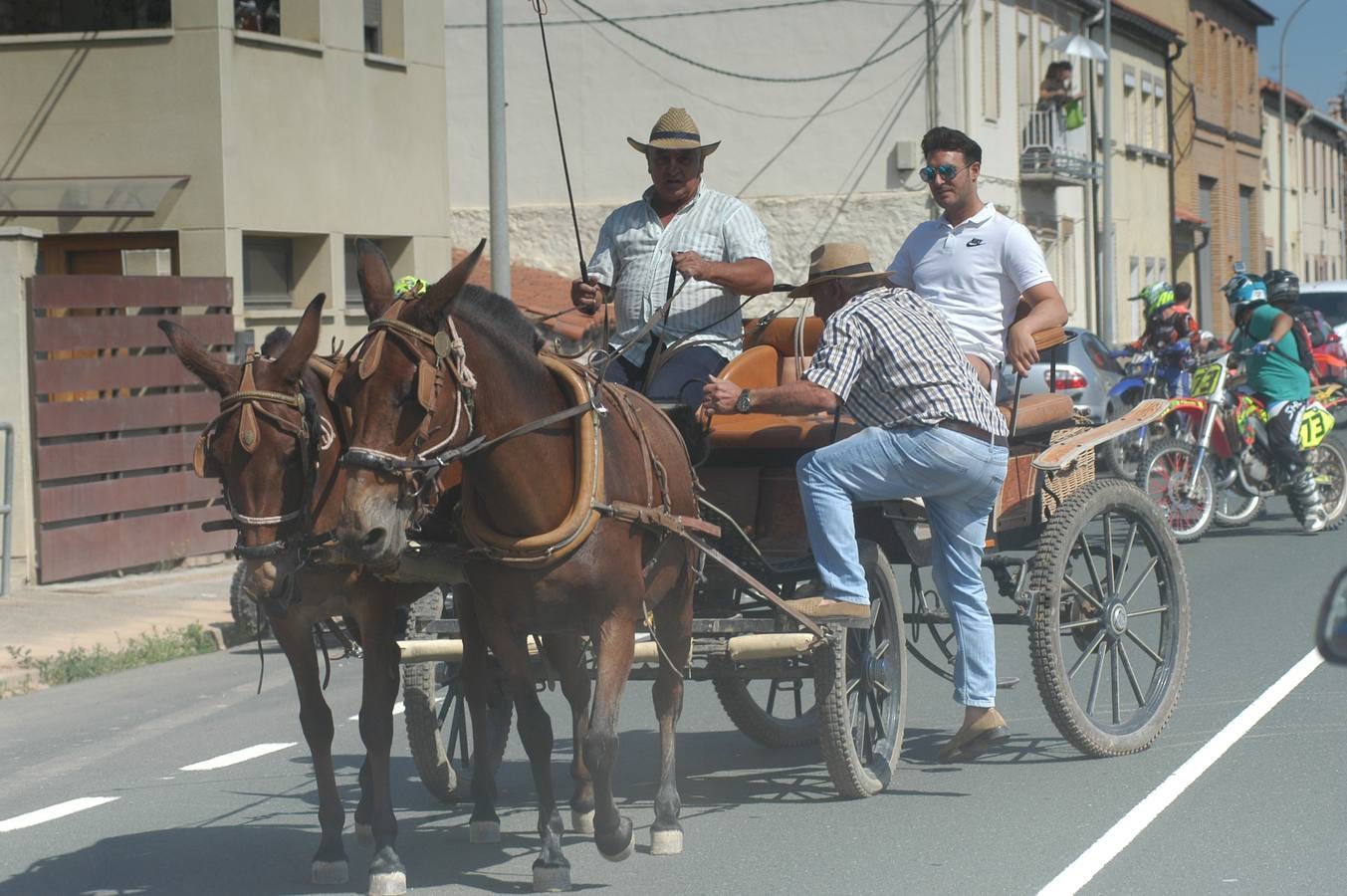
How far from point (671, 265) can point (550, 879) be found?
2.60 m

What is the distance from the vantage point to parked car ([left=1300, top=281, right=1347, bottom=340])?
3097 centimetres

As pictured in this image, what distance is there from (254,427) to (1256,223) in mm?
61816

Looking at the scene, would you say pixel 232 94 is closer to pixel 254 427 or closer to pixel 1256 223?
pixel 254 427

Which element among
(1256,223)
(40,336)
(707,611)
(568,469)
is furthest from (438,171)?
(1256,223)

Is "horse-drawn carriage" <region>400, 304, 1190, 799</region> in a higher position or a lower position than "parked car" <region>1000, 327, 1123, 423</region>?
lower

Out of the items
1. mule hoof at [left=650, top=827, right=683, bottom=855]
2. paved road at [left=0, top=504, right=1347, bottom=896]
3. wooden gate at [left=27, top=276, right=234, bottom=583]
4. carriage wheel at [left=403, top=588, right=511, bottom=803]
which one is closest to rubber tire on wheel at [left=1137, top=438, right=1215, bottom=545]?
paved road at [left=0, top=504, right=1347, bottom=896]

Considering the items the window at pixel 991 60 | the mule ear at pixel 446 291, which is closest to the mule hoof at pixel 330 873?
the mule ear at pixel 446 291

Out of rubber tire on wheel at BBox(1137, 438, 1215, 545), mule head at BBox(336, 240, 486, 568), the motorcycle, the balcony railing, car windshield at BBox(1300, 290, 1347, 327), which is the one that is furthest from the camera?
the balcony railing

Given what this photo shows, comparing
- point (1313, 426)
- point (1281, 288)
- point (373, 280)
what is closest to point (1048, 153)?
point (1281, 288)

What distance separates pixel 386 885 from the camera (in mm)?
5648

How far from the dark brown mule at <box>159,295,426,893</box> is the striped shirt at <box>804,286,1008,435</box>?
5.91 ft

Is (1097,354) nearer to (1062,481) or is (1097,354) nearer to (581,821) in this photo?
(1062,481)

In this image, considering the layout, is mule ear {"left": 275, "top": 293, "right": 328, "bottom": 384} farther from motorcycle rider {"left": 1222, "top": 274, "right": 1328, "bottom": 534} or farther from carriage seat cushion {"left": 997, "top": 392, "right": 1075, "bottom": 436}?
motorcycle rider {"left": 1222, "top": 274, "right": 1328, "bottom": 534}

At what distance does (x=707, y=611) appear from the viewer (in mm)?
7367
